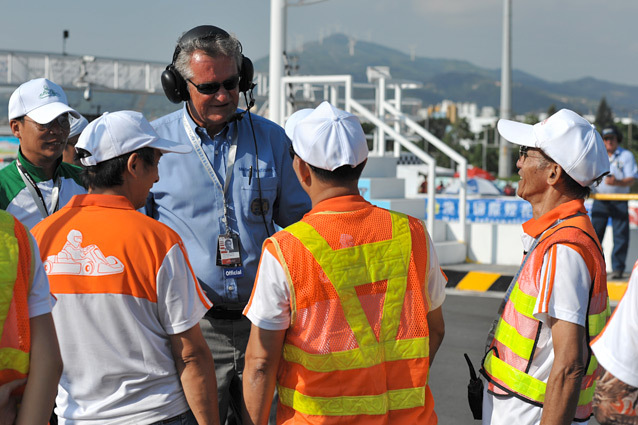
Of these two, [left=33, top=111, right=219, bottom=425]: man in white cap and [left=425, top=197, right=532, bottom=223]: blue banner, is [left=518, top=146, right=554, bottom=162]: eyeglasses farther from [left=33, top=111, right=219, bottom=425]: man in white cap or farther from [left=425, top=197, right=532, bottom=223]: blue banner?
[left=425, top=197, right=532, bottom=223]: blue banner

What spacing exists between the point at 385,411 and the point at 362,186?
30.6 feet

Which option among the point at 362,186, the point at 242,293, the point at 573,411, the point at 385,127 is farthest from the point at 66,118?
the point at 385,127

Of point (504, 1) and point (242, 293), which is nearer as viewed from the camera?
point (242, 293)

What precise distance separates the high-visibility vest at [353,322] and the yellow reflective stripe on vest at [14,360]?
0.79m

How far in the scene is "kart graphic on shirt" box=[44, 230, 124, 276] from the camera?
7.47 feet

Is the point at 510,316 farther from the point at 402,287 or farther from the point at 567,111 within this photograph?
the point at 567,111

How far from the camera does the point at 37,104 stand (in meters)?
3.57

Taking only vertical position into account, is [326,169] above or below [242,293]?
above

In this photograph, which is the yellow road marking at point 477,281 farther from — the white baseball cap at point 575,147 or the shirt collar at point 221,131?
the white baseball cap at point 575,147

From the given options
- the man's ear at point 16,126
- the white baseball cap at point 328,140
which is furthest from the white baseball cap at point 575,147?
the man's ear at point 16,126

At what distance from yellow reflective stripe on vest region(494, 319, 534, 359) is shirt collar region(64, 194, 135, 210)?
1352mm

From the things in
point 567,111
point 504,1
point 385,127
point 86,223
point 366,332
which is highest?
point 504,1

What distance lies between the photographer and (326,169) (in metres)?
2.38

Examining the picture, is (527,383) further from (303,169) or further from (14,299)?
(14,299)
